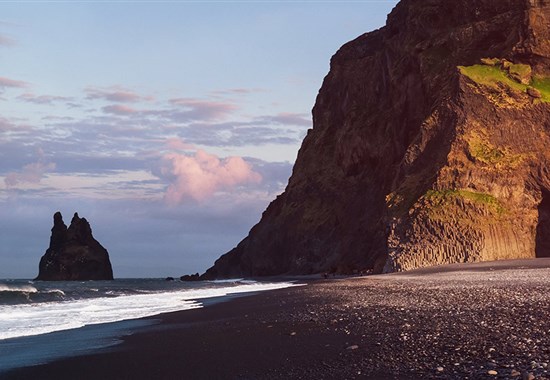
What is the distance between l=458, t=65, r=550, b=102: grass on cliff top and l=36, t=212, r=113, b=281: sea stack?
432 ft

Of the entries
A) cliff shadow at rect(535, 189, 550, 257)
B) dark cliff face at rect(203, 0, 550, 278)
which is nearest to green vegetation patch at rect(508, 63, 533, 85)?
dark cliff face at rect(203, 0, 550, 278)

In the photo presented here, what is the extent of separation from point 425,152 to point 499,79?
11.7 meters

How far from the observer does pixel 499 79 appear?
2849 inches

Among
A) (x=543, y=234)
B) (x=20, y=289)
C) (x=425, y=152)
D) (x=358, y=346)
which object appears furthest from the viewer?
(x=20, y=289)

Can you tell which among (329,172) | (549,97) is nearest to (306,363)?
(549,97)

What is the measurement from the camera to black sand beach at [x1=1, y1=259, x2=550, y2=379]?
37.8 ft

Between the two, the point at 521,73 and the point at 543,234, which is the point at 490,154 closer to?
the point at 543,234

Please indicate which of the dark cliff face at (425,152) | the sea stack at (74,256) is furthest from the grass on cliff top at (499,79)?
the sea stack at (74,256)

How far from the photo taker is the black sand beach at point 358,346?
11523 millimetres

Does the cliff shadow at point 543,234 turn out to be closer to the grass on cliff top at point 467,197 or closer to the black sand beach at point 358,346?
the grass on cliff top at point 467,197

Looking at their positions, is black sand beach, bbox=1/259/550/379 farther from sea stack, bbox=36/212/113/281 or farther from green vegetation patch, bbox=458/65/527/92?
sea stack, bbox=36/212/113/281

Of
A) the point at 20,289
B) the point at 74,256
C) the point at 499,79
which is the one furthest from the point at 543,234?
the point at 74,256

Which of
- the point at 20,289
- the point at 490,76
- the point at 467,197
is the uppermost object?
the point at 490,76

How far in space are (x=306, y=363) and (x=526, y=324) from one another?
17.5 ft
